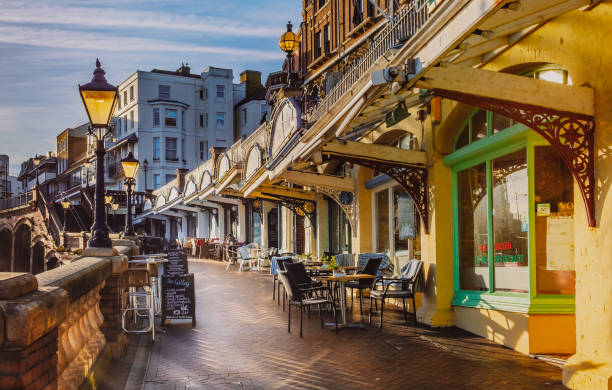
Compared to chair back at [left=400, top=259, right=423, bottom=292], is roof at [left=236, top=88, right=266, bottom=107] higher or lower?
higher

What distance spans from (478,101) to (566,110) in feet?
3.10

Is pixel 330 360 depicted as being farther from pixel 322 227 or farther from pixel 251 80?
pixel 251 80

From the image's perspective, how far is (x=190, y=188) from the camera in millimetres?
33781

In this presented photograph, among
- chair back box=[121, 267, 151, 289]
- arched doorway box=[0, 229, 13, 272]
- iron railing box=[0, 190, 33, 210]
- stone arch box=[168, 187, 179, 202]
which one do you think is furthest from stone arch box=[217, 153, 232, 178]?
arched doorway box=[0, 229, 13, 272]

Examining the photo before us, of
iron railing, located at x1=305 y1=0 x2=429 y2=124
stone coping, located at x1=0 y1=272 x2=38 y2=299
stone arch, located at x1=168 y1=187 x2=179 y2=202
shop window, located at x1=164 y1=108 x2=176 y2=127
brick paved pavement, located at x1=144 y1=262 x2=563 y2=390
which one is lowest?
brick paved pavement, located at x1=144 y1=262 x2=563 y2=390

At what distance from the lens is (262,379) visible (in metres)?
6.67

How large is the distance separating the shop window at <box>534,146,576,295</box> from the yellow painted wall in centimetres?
128

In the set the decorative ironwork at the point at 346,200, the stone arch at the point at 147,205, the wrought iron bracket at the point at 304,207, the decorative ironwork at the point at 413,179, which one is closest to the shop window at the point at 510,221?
the decorative ironwork at the point at 413,179

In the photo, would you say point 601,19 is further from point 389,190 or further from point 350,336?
point 389,190

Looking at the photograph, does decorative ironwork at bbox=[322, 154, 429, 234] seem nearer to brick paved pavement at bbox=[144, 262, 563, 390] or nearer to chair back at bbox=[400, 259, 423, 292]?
chair back at bbox=[400, 259, 423, 292]

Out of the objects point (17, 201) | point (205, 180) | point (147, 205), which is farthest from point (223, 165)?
point (17, 201)

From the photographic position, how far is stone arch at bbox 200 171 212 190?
29.6m

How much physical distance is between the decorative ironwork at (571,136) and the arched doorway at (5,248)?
61592mm

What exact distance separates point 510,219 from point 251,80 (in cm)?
5266
